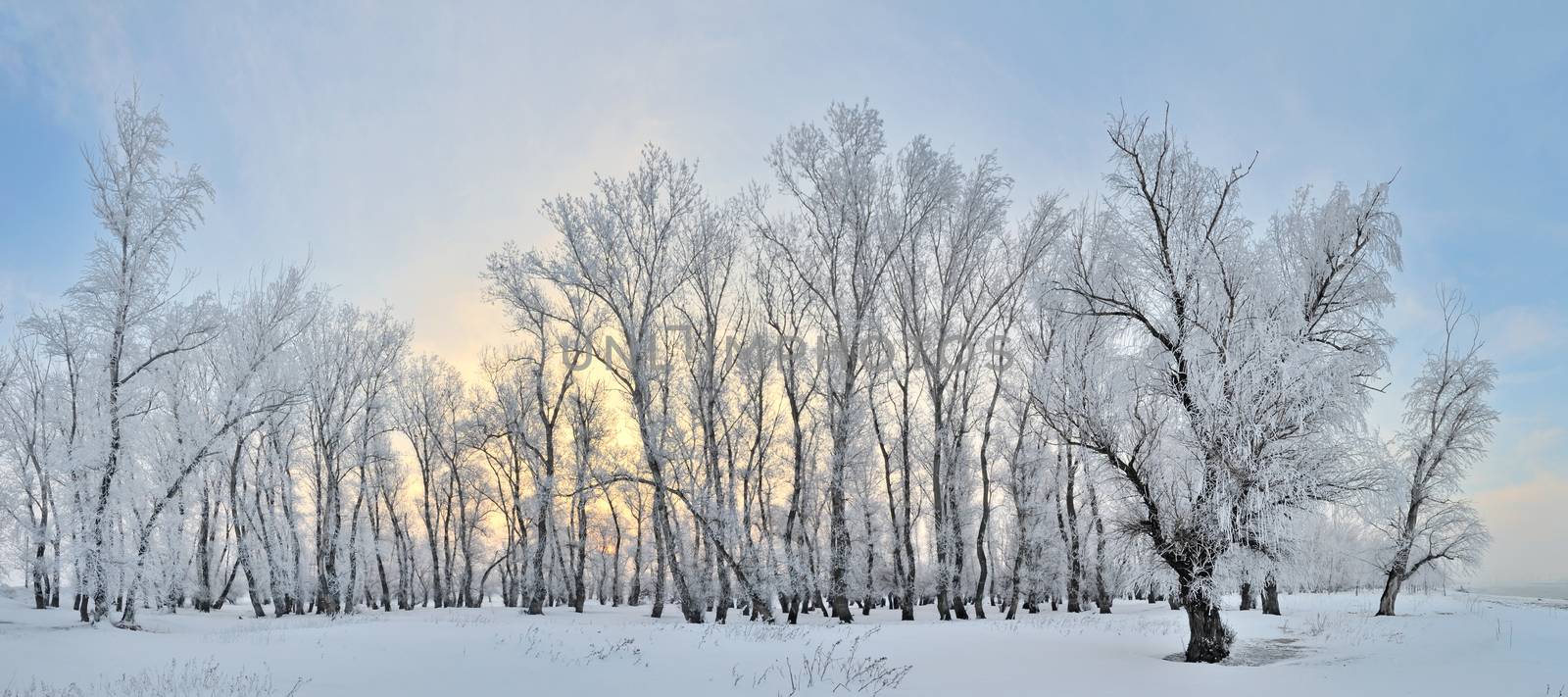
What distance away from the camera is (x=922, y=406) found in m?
27.7

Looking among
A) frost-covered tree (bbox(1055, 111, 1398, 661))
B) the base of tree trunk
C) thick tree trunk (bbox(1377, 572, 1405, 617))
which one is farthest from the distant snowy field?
thick tree trunk (bbox(1377, 572, 1405, 617))

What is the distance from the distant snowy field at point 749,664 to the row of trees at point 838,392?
5.39 feet

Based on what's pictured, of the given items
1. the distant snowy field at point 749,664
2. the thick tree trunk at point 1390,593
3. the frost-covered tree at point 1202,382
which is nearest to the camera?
the distant snowy field at point 749,664

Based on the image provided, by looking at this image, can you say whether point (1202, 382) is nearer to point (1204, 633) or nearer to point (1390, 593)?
point (1204, 633)

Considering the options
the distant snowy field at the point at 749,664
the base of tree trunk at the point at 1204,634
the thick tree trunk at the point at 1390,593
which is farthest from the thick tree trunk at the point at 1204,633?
the thick tree trunk at the point at 1390,593

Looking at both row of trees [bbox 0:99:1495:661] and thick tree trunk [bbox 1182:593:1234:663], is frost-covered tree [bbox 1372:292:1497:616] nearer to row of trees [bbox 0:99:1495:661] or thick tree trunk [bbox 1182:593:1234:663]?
row of trees [bbox 0:99:1495:661]

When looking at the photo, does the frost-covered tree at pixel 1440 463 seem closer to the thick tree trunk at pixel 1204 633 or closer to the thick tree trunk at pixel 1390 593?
the thick tree trunk at pixel 1390 593

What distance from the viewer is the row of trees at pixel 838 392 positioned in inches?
453

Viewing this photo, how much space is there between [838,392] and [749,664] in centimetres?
1349

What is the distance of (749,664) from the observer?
33.2ft

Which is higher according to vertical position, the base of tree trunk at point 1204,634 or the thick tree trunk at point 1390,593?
the base of tree trunk at point 1204,634

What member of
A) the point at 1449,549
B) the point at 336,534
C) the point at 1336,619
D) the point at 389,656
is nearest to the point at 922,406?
the point at 1336,619

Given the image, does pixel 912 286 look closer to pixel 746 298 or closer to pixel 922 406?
pixel 746 298

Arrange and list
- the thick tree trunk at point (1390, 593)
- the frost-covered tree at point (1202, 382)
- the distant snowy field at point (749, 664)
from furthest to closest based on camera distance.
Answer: the thick tree trunk at point (1390, 593) → the frost-covered tree at point (1202, 382) → the distant snowy field at point (749, 664)
